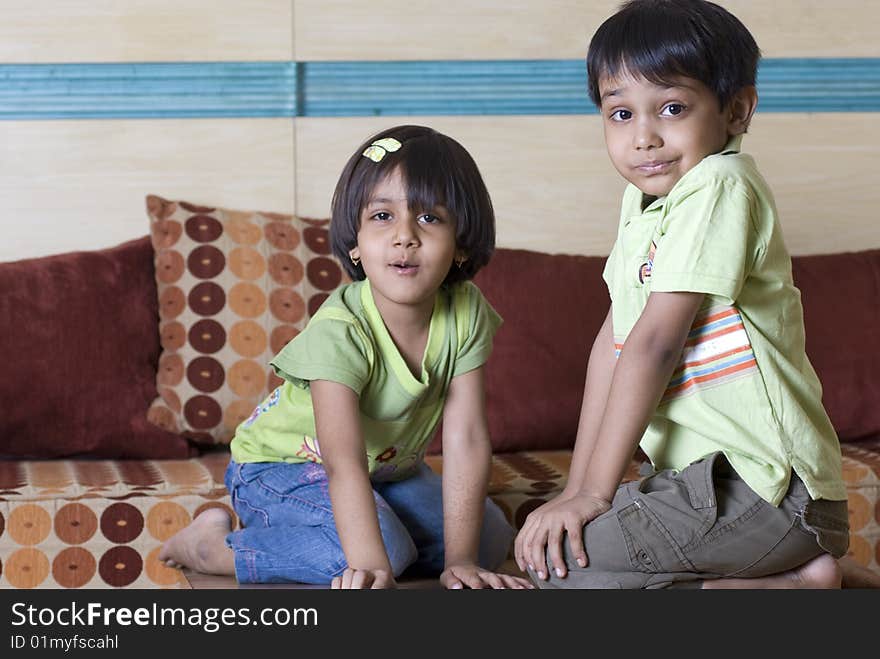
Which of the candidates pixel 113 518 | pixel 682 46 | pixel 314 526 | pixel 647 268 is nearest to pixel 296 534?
pixel 314 526

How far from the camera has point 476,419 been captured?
174cm

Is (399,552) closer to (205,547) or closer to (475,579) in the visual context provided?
(475,579)

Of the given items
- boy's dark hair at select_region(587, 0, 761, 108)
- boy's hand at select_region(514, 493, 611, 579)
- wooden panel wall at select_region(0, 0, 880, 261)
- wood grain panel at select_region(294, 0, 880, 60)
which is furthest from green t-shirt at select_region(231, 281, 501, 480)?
wood grain panel at select_region(294, 0, 880, 60)

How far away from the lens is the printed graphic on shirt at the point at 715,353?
1398mm

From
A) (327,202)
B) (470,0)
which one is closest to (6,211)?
(327,202)

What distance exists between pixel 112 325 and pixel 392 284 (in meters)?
1.06

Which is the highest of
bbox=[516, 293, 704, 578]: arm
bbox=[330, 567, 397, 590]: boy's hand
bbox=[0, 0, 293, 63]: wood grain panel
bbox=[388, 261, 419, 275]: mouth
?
bbox=[0, 0, 293, 63]: wood grain panel

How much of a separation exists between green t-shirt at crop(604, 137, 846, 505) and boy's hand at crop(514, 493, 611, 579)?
0.16 meters

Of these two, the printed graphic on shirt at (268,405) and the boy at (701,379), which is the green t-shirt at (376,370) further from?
the boy at (701,379)

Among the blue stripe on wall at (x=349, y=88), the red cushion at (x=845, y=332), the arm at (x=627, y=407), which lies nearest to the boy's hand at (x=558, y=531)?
the arm at (x=627, y=407)

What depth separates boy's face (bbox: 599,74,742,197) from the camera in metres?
1.44

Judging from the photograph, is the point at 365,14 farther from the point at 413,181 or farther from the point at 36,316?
the point at 413,181

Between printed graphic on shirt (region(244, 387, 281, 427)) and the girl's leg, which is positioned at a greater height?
printed graphic on shirt (region(244, 387, 281, 427))

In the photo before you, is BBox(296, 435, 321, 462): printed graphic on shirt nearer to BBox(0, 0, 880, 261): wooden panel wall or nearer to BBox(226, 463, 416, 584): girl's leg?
BBox(226, 463, 416, 584): girl's leg
